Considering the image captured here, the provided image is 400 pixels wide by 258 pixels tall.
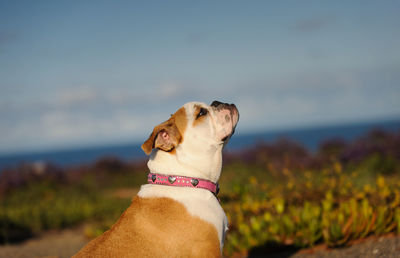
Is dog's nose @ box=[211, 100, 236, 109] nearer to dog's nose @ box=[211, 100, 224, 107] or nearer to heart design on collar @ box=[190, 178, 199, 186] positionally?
dog's nose @ box=[211, 100, 224, 107]

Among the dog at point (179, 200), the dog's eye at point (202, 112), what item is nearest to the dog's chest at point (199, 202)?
the dog at point (179, 200)

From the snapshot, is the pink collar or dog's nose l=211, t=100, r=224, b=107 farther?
dog's nose l=211, t=100, r=224, b=107

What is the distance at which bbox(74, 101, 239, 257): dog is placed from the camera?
3367mm

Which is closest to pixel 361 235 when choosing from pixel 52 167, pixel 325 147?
pixel 325 147

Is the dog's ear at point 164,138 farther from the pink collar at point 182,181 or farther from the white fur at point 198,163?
the pink collar at point 182,181

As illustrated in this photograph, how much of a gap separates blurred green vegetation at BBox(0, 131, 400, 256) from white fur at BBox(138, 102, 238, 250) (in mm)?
2222

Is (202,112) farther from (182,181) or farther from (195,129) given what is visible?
(182,181)

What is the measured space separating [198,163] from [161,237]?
0.76 m

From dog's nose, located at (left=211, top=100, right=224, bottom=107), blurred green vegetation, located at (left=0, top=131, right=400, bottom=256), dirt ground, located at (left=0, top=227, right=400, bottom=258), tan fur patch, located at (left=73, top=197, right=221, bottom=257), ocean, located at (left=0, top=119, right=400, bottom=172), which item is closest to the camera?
tan fur patch, located at (left=73, top=197, right=221, bottom=257)

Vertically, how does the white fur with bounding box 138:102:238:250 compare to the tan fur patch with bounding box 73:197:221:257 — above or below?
above

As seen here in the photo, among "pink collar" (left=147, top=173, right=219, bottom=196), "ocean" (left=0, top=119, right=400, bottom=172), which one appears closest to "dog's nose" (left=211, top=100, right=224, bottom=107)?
"pink collar" (left=147, top=173, right=219, bottom=196)

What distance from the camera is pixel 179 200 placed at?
3.48m

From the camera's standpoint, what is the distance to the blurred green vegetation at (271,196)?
5.39 metres

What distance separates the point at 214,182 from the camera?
373cm
